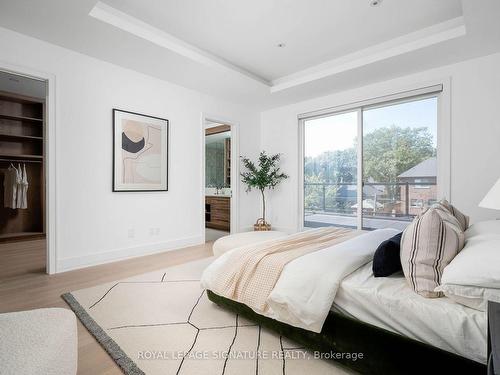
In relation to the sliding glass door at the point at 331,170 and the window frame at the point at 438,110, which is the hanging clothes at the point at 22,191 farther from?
the window frame at the point at 438,110

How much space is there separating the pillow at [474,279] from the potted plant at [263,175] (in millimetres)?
4042

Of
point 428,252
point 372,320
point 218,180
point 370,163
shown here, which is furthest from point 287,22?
point 218,180

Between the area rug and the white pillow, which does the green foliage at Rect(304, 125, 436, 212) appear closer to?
the white pillow

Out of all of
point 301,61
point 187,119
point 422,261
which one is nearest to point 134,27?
point 187,119

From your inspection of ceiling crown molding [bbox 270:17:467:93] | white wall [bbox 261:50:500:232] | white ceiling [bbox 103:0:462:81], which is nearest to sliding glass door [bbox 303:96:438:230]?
white wall [bbox 261:50:500:232]

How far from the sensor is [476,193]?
3381 mm

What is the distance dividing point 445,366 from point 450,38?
321 cm

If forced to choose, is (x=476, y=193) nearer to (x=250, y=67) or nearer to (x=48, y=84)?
(x=250, y=67)

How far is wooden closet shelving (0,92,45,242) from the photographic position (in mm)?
4836

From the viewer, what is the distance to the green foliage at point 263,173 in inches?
206

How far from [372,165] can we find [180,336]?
12.3 feet

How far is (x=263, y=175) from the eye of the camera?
5.23 metres

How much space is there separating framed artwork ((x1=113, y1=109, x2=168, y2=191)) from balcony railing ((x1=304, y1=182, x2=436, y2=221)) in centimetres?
275

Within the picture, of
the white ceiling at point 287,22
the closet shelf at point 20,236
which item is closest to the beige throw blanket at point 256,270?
the white ceiling at point 287,22
